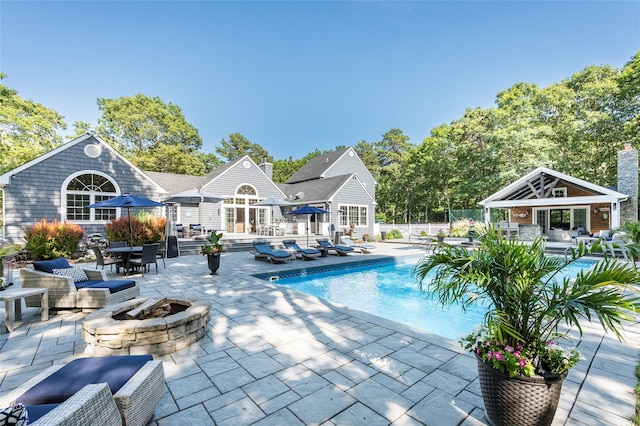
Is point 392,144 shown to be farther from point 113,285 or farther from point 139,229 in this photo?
point 113,285

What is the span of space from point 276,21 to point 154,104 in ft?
84.3

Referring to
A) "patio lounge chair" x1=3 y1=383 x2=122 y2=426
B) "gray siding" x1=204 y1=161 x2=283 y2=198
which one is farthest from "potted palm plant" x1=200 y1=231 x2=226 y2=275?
"gray siding" x1=204 y1=161 x2=283 y2=198

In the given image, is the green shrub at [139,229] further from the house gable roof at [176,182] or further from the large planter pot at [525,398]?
the large planter pot at [525,398]

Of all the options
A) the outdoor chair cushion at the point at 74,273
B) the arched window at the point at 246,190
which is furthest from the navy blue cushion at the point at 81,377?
the arched window at the point at 246,190

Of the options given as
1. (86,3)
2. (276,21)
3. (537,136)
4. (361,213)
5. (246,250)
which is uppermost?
→ (276,21)

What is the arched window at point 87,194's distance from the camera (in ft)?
41.1

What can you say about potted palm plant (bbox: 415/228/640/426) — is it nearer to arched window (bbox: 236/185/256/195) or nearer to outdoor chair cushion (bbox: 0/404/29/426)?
outdoor chair cushion (bbox: 0/404/29/426)

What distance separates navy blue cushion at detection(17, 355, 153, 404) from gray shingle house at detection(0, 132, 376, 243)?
11.5m

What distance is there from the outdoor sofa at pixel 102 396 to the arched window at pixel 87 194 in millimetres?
13394

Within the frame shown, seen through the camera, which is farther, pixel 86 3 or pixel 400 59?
pixel 400 59

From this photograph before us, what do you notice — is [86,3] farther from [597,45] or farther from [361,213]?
[597,45]

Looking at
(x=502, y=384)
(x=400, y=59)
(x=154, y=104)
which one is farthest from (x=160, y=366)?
(x=154, y=104)

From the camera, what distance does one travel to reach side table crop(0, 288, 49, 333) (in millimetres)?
3864

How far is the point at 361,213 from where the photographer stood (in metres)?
20.9
